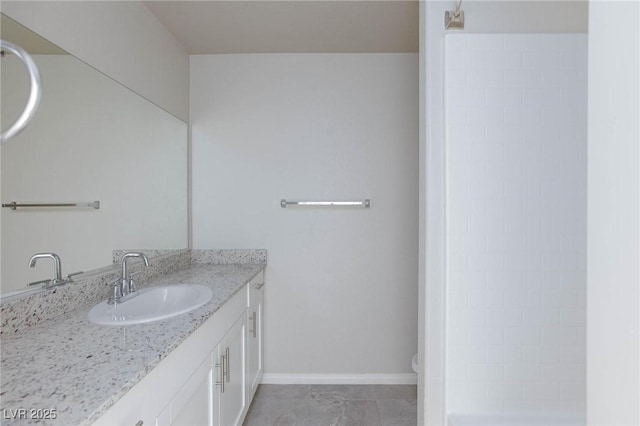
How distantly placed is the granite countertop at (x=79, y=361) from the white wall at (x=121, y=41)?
1063 mm

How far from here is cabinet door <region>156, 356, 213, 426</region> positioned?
3.44ft

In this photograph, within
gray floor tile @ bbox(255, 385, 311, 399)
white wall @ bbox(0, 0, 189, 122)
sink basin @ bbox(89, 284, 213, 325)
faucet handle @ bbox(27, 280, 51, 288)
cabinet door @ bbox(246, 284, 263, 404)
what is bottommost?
Result: gray floor tile @ bbox(255, 385, 311, 399)

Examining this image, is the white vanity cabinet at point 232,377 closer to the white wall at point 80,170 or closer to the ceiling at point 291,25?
the white wall at point 80,170

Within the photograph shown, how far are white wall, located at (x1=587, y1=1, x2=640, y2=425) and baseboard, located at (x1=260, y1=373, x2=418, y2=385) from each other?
2.09 m

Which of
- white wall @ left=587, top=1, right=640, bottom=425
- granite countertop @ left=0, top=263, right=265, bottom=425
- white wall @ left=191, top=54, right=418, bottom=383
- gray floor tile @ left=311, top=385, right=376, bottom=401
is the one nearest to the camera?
white wall @ left=587, top=1, right=640, bottom=425

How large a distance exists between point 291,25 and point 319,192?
1073mm

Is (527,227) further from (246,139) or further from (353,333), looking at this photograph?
(246,139)

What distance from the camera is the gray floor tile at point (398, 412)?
2041 millimetres

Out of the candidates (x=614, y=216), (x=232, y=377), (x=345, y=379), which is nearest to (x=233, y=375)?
(x=232, y=377)

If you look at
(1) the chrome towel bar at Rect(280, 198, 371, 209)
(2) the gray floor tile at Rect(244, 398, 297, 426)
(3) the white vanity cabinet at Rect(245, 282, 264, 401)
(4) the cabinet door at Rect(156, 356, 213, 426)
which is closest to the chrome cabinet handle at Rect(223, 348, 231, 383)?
(4) the cabinet door at Rect(156, 356, 213, 426)

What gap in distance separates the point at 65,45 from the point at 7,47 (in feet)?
3.63

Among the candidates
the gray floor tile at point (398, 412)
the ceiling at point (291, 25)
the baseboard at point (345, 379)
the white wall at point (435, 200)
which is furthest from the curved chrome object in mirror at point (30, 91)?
the baseboard at point (345, 379)

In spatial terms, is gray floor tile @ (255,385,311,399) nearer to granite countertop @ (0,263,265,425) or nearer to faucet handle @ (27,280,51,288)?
granite countertop @ (0,263,265,425)

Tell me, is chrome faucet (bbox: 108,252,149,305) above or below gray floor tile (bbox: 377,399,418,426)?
above
